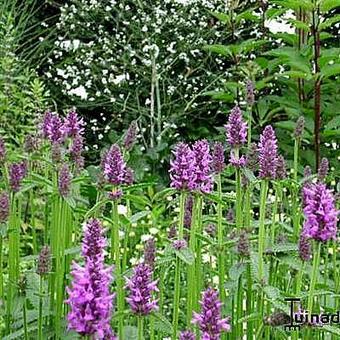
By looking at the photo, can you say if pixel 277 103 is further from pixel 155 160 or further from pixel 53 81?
pixel 53 81

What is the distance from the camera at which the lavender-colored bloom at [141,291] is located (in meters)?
1.31

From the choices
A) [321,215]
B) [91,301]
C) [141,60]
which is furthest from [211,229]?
[141,60]

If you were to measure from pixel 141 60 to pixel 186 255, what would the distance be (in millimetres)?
4433

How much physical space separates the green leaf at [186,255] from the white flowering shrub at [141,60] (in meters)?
4.11

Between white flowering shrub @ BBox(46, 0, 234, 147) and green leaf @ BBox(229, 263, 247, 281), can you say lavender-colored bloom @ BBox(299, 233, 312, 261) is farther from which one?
white flowering shrub @ BBox(46, 0, 234, 147)

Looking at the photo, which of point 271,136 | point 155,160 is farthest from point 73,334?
point 155,160

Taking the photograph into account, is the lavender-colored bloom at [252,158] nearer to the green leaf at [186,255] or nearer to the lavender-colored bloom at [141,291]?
the green leaf at [186,255]

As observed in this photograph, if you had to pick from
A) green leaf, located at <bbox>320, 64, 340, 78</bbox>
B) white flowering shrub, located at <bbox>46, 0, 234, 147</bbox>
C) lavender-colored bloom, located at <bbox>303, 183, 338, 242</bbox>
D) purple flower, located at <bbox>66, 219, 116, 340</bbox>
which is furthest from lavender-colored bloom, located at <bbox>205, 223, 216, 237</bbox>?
white flowering shrub, located at <bbox>46, 0, 234, 147</bbox>

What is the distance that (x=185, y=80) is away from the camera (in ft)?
19.5

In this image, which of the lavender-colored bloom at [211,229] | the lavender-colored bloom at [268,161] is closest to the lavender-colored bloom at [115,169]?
the lavender-colored bloom at [268,161]

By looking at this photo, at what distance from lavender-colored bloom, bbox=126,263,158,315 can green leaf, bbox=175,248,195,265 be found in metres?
0.20

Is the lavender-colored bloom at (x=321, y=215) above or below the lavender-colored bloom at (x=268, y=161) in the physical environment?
below

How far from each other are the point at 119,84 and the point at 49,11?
1087 millimetres

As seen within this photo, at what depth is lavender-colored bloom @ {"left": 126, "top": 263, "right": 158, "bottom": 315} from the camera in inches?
51.6
